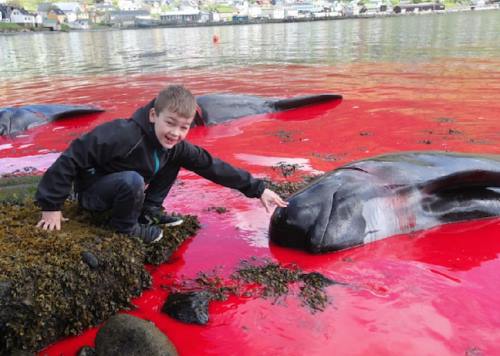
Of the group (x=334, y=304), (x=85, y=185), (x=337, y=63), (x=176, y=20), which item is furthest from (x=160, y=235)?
(x=176, y=20)

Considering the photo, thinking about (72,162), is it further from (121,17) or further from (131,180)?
(121,17)

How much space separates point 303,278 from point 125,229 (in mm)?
1339

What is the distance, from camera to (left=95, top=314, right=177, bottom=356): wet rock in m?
2.70

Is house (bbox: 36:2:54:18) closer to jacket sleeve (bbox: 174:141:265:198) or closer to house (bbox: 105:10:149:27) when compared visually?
house (bbox: 105:10:149:27)

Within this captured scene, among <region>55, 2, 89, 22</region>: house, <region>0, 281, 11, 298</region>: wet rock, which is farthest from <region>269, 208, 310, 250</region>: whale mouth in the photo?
<region>55, 2, 89, 22</region>: house

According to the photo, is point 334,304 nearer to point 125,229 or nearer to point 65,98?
point 125,229

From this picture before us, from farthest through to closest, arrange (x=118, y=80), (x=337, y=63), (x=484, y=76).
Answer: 1. (x=337, y=63)
2. (x=118, y=80)
3. (x=484, y=76)

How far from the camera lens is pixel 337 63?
18.9m

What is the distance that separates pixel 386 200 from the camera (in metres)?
4.25

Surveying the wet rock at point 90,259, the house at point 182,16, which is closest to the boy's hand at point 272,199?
the wet rock at point 90,259

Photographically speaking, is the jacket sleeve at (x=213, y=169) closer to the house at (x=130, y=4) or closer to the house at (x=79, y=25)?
the house at (x=79, y=25)

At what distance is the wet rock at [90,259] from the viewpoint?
3221 millimetres

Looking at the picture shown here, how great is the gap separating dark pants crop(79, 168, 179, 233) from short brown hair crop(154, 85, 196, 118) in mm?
518

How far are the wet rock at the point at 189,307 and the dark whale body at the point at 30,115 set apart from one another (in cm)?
723
